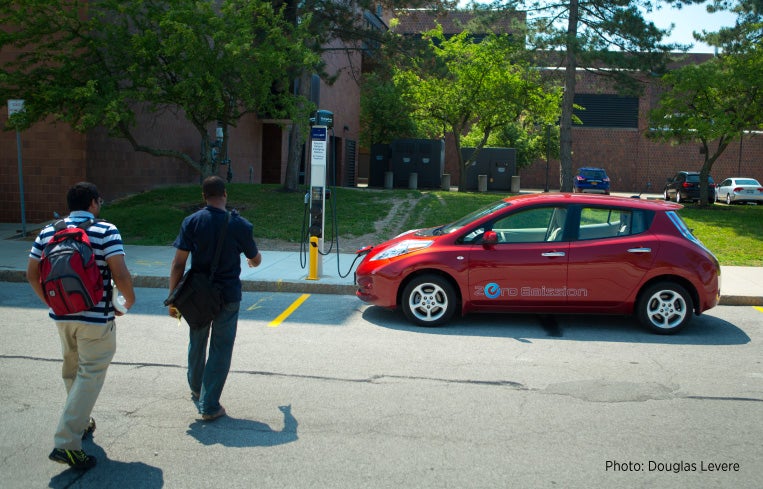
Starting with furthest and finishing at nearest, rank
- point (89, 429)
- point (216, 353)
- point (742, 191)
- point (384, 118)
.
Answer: point (384, 118) < point (742, 191) < point (216, 353) < point (89, 429)

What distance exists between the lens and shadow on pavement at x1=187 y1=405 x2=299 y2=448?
4.62m

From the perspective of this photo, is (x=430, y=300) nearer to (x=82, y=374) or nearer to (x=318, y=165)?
(x=318, y=165)

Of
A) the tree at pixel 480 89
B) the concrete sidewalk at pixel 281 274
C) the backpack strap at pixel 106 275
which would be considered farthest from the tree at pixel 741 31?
the backpack strap at pixel 106 275

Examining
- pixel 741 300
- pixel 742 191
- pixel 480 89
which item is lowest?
pixel 741 300

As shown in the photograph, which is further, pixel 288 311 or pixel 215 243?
pixel 288 311

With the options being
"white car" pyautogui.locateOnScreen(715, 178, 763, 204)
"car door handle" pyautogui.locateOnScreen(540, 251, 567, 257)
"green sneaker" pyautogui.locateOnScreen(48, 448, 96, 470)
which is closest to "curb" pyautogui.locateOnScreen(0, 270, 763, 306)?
"car door handle" pyautogui.locateOnScreen(540, 251, 567, 257)

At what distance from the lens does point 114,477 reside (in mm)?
4062

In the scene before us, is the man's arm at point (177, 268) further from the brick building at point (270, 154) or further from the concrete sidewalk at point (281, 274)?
the brick building at point (270, 154)

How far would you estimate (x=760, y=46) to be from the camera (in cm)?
2189

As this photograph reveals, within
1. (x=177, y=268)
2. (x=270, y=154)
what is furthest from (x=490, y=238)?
(x=270, y=154)

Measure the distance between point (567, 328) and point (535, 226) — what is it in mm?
1297

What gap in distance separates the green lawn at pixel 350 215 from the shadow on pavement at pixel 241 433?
8.83 m

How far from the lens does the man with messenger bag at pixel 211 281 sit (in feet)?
15.6

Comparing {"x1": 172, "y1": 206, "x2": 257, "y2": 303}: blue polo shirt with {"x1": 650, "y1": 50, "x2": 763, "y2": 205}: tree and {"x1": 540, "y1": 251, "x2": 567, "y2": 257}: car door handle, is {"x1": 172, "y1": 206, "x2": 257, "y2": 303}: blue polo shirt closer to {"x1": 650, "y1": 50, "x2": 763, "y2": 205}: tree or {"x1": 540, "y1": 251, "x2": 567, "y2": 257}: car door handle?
{"x1": 540, "y1": 251, "x2": 567, "y2": 257}: car door handle
